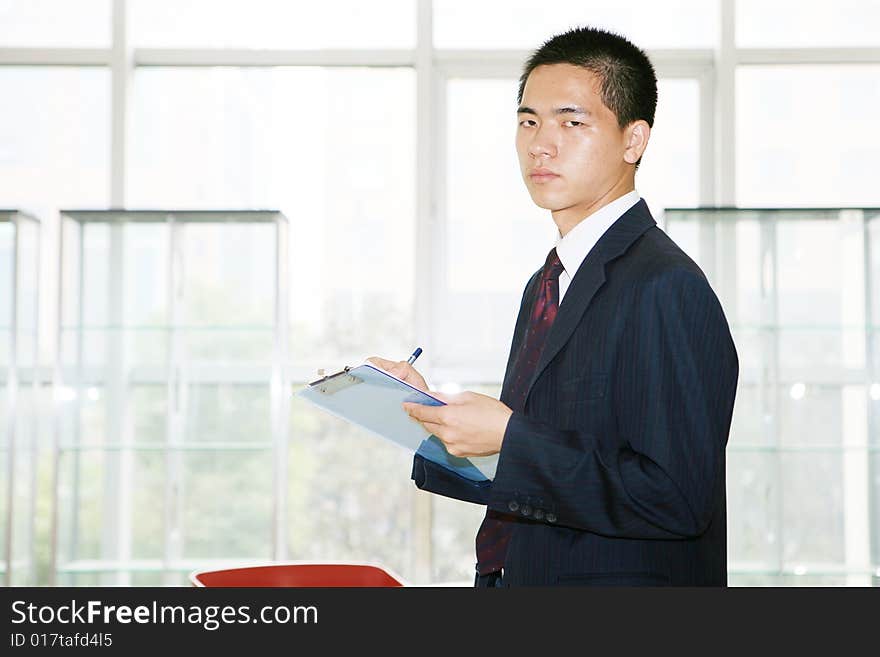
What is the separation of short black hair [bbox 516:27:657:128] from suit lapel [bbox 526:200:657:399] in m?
0.17

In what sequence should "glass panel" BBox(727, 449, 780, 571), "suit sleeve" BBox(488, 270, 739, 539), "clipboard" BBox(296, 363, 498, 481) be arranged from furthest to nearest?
"glass panel" BBox(727, 449, 780, 571), "clipboard" BBox(296, 363, 498, 481), "suit sleeve" BBox(488, 270, 739, 539)

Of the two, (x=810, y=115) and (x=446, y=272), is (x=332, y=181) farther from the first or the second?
(x=810, y=115)

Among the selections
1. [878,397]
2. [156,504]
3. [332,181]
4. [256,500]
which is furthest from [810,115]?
[156,504]

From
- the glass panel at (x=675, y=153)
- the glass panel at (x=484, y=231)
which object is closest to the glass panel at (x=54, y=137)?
the glass panel at (x=484, y=231)

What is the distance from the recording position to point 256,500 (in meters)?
4.17

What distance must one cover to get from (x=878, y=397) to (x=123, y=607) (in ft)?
13.2

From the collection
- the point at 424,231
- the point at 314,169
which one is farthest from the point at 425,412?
the point at 314,169

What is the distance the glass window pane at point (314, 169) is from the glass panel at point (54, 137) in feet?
0.57

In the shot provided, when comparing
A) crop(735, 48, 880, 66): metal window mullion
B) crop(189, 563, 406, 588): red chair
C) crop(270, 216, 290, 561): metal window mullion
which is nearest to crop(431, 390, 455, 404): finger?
crop(189, 563, 406, 588): red chair

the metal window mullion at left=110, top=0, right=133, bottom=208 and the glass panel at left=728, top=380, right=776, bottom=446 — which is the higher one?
the metal window mullion at left=110, top=0, right=133, bottom=208

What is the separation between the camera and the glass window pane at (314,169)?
478 centimetres

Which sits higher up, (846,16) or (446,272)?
(846,16)

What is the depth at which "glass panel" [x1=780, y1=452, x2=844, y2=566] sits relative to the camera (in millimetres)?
4113

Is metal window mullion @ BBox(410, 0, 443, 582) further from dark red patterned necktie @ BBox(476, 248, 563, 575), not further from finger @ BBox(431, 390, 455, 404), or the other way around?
finger @ BBox(431, 390, 455, 404)
